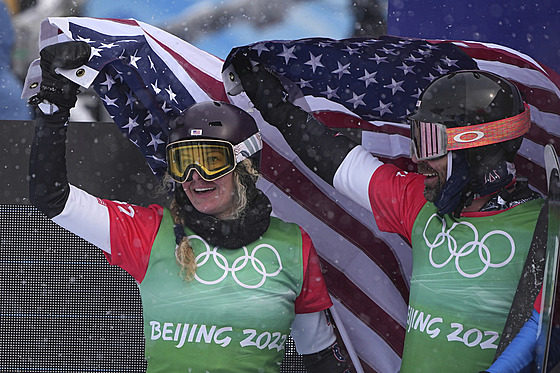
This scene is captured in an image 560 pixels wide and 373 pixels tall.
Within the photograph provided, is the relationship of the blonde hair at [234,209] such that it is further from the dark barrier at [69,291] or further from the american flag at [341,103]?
the dark barrier at [69,291]

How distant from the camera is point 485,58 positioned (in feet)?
10.0

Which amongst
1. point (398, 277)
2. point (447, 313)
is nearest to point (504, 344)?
point (447, 313)

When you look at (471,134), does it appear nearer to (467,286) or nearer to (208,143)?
(467,286)

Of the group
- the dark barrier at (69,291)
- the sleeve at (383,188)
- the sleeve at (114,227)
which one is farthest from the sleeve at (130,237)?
the dark barrier at (69,291)

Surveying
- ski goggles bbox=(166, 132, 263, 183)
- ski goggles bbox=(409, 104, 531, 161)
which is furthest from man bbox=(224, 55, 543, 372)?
ski goggles bbox=(166, 132, 263, 183)

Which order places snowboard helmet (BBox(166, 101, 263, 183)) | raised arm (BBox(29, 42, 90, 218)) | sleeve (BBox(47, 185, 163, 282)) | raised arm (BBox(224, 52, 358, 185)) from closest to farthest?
raised arm (BBox(29, 42, 90, 218)) < sleeve (BBox(47, 185, 163, 282)) < snowboard helmet (BBox(166, 101, 263, 183)) < raised arm (BBox(224, 52, 358, 185))

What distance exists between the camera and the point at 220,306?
8.80ft

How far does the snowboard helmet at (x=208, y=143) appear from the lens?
2.73 meters

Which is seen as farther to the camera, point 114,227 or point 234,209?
point 234,209

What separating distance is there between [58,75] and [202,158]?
2.05 ft

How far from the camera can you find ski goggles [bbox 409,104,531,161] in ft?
8.37

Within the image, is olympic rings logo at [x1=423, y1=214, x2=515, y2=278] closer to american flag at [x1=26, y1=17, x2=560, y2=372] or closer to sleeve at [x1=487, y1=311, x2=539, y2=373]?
sleeve at [x1=487, y1=311, x2=539, y2=373]

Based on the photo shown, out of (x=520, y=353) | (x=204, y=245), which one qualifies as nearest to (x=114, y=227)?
(x=204, y=245)

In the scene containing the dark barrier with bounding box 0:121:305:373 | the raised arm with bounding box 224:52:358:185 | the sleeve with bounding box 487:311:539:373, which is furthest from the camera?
the dark barrier with bounding box 0:121:305:373
